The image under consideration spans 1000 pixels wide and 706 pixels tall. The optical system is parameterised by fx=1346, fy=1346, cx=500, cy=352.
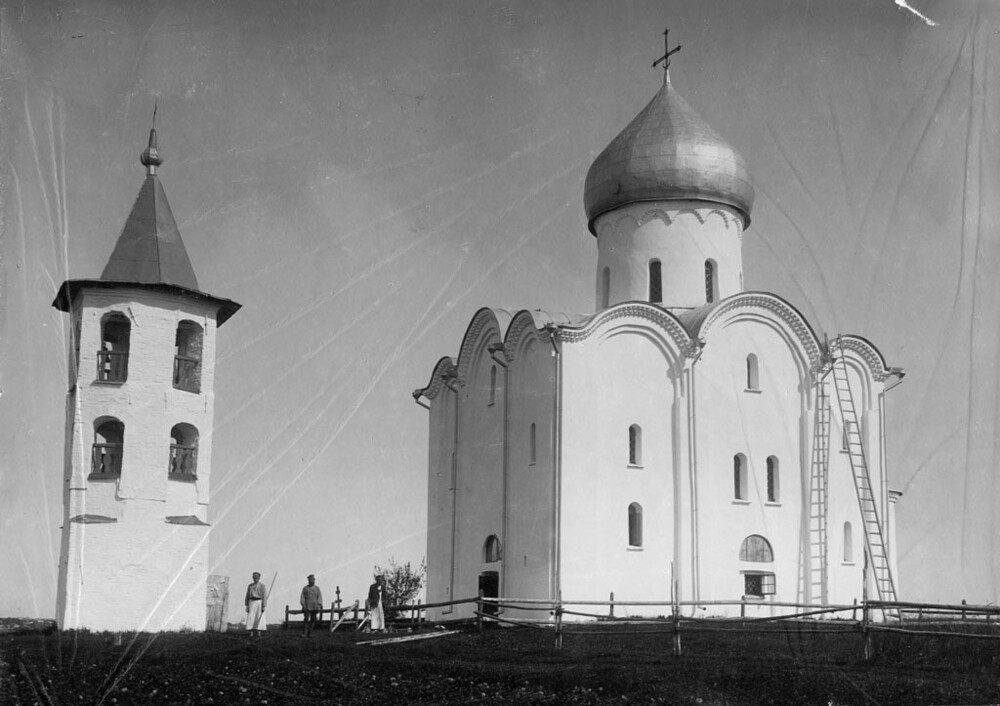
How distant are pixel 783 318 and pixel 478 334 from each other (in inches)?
252

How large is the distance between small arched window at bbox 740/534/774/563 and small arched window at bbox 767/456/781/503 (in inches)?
33.6

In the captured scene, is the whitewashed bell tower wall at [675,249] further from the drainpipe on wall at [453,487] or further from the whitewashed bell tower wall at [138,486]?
the whitewashed bell tower wall at [138,486]

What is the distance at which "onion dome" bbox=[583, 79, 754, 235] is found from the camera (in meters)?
28.3

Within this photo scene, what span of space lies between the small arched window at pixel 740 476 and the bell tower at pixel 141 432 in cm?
1051

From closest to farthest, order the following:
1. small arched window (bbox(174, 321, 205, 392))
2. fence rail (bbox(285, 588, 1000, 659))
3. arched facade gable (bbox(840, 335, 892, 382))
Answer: fence rail (bbox(285, 588, 1000, 659))
small arched window (bbox(174, 321, 205, 392))
arched facade gable (bbox(840, 335, 892, 382))

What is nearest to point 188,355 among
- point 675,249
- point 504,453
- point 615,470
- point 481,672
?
point 504,453

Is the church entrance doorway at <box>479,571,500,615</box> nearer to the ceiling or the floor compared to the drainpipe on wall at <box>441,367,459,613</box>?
nearer to the floor

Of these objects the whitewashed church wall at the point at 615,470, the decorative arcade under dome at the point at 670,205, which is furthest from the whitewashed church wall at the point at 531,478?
the decorative arcade under dome at the point at 670,205

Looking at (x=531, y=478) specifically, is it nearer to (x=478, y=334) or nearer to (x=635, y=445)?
(x=635, y=445)

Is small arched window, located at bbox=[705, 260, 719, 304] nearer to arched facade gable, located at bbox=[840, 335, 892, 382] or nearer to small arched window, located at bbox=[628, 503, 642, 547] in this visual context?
arched facade gable, located at bbox=[840, 335, 892, 382]

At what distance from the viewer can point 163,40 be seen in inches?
557

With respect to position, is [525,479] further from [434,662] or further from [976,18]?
[976,18]

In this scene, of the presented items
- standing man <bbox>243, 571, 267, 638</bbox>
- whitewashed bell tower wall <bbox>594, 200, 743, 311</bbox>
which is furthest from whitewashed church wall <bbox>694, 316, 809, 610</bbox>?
standing man <bbox>243, 571, 267, 638</bbox>

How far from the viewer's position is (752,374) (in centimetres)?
2756
